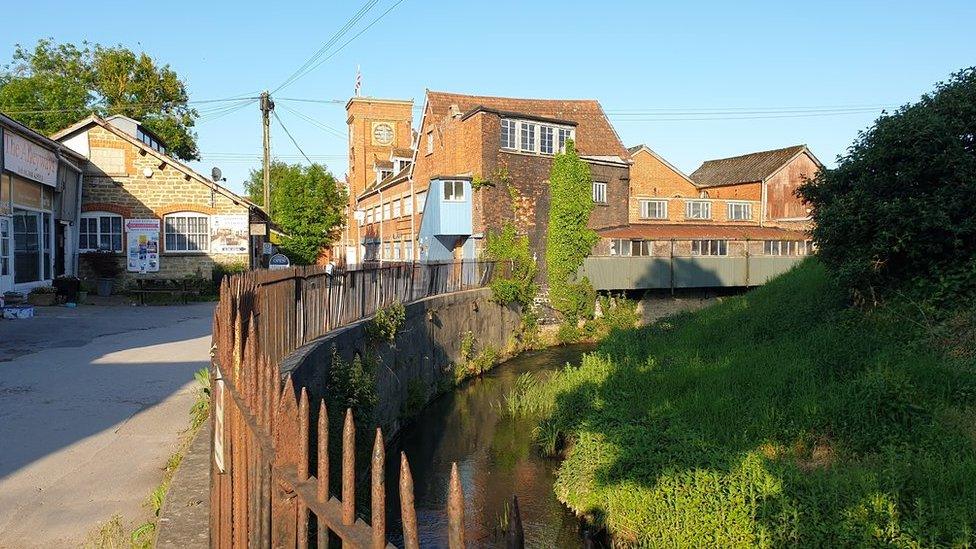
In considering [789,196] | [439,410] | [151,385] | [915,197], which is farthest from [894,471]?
[789,196]

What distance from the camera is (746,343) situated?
45.8 feet

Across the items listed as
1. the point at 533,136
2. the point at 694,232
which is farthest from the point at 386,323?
the point at 694,232

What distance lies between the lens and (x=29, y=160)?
19.9 meters

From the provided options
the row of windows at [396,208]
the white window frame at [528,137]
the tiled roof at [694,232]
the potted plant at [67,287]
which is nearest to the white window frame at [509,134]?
the white window frame at [528,137]

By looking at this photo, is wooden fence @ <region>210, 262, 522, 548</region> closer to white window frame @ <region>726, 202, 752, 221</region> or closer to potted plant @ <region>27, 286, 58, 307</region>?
potted plant @ <region>27, 286, 58, 307</region>

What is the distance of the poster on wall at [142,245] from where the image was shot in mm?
25219

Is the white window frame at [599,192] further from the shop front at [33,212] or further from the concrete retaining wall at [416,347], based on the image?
the shop front at [33,212]

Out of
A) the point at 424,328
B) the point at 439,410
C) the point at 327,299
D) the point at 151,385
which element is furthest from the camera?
the point at 424,328

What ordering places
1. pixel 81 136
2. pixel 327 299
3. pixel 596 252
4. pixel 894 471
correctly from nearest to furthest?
pixel 894 471 < pixel 327 299 < pixel 81 136 < pixel 596 252

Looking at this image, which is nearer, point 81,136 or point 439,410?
point 439,410

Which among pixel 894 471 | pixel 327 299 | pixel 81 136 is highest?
pixel 81 136

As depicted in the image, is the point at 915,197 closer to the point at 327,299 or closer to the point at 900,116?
the point at 900,116

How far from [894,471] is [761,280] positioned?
24.9 meters

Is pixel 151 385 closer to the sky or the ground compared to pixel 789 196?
closer to the ground
